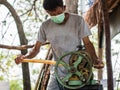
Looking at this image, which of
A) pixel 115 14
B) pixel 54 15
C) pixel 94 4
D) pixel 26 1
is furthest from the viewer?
pixel 26 1

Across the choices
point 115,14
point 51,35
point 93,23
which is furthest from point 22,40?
point 51,35

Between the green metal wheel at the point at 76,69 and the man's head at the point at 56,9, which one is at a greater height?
the man's head at the point at 56,9

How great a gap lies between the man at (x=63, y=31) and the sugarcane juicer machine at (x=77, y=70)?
0.32 feet

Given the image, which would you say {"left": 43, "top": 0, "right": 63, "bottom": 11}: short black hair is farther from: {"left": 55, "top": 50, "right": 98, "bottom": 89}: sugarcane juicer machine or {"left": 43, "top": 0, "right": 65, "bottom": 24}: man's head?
{"left": 55, "top": 50, "right": 98, "bottom": 89}: sugarcane juicer machine

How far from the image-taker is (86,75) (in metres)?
2.60

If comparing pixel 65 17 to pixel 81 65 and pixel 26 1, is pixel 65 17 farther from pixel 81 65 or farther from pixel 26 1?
pixel 26 1

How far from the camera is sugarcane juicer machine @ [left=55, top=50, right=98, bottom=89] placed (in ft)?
8.51

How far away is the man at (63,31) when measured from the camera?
2.73m

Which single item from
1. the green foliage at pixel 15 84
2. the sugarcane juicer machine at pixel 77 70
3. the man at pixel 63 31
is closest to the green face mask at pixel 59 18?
the man at pixel 63 31

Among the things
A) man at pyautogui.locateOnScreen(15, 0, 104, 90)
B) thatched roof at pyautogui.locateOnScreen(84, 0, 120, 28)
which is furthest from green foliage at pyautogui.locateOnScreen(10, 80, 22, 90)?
man at pyautogui.locateOnScreen(15, 0, 104, 90)

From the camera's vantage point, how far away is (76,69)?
103 inches

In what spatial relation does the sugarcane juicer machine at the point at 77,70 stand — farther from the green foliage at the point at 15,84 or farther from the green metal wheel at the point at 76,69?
the green foliage at the point at 15,84

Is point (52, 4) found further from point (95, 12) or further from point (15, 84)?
point (15, 84)

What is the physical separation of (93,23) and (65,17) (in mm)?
2469
